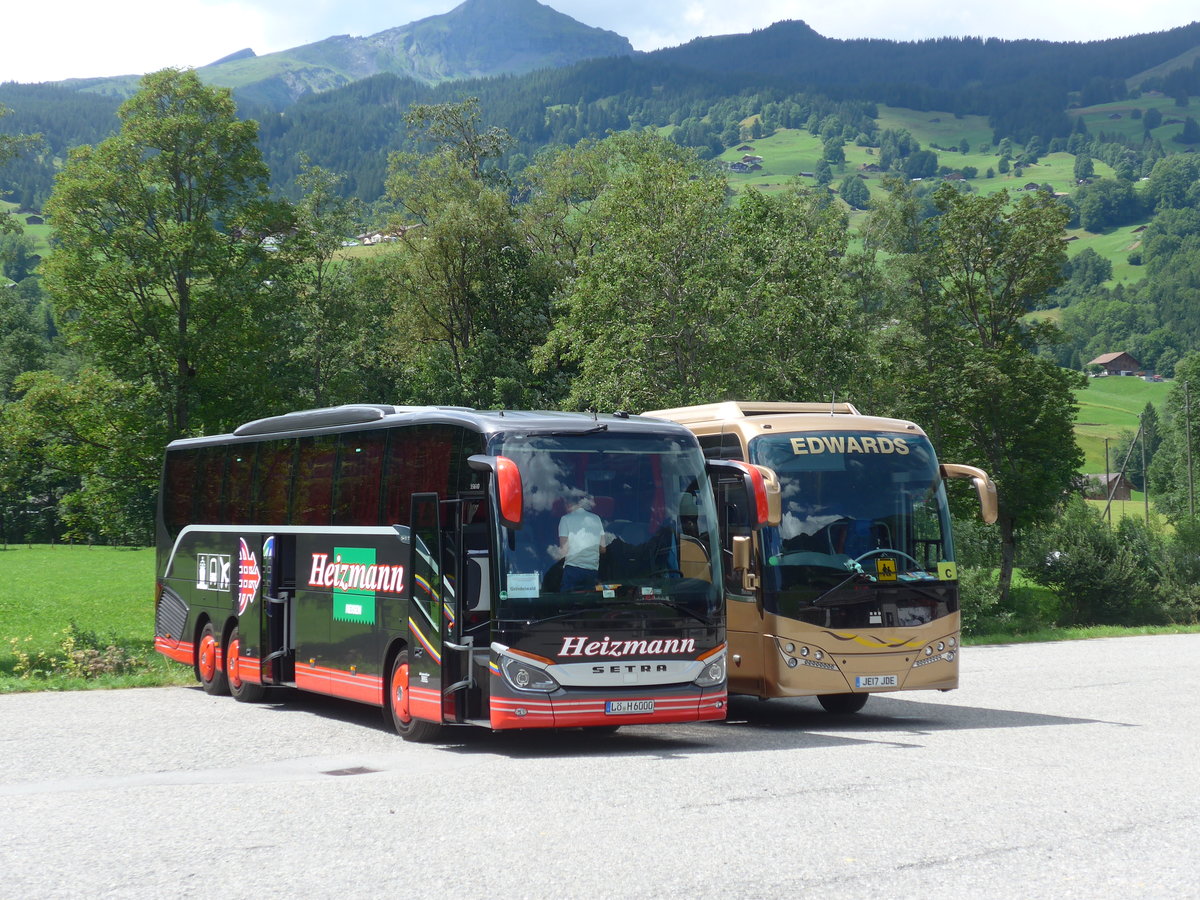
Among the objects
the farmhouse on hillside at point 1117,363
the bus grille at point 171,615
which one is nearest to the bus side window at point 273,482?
the bus grille at point 171,615

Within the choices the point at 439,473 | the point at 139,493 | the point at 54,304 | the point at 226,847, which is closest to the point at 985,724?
the point at 439,473

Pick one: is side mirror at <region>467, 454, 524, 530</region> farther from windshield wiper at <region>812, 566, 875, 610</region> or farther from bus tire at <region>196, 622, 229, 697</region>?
bus tire at <region>196, 622, 229, 697</region>

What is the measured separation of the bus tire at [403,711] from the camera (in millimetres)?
13602

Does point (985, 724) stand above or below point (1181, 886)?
below

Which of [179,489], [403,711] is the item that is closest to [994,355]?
[179,489]

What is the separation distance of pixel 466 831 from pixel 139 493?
25758mm

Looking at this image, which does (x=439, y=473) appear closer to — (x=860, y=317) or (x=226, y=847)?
(x=226, y=847)

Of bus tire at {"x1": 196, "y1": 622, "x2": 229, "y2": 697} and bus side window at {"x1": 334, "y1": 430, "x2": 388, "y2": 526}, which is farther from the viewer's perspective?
bus tire at {"x1": 196, "y1": 622, "x2": 229, "y2": 697}

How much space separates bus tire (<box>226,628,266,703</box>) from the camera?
59.1 ft

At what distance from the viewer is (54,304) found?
3203 centimetres

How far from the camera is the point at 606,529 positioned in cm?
1284

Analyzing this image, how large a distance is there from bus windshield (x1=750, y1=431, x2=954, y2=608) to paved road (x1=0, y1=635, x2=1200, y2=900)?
1.78m

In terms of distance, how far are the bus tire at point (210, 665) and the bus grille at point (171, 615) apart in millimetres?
848

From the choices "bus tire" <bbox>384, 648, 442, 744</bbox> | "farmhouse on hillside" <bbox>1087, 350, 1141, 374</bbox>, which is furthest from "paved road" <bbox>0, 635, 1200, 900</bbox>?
"farmhouse on hillside" <bbox>1087, 350, 1141, 374</bbox>
